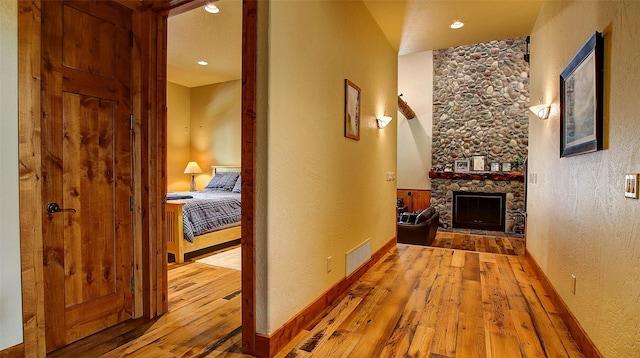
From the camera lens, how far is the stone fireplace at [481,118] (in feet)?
26.0

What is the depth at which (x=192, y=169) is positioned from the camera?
728cm

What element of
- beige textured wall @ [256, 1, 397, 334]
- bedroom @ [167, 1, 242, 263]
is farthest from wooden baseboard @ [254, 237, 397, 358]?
bedroom @ [167, 1, 242, 263]

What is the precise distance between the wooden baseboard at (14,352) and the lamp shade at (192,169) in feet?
18.6

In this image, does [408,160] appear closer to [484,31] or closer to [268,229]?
[484,31]

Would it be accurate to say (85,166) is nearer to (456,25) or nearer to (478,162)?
(456,25)

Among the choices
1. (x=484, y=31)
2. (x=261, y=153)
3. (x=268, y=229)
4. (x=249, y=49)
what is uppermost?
(x=484, y=31)

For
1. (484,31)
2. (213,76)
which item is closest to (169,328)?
(484,31)

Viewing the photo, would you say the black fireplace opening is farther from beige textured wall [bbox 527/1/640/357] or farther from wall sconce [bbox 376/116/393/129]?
beige textured wall [bbox 527/1/640/357]

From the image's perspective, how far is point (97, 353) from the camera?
2018mm

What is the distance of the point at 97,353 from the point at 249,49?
204 cm

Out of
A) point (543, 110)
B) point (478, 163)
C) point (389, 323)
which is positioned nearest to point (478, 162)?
point (478, 163)

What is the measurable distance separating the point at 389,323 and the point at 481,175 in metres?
6.73

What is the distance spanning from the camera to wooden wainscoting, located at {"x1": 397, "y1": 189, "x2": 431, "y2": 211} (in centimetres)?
892

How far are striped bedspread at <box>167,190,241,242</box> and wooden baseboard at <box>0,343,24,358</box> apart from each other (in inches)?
90.9
